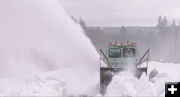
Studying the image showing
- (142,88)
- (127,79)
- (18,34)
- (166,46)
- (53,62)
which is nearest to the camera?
(142,88)

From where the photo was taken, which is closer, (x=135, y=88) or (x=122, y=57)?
(x=135, y=88)

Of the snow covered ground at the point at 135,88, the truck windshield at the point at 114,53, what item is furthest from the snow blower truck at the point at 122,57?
the snow covered ground at the point at 135,88

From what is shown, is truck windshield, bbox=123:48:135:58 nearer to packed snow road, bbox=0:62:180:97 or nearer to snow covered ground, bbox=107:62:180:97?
packed snow road, bbox=0:62:180:97

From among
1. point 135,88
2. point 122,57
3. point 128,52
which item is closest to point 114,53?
point 122,57

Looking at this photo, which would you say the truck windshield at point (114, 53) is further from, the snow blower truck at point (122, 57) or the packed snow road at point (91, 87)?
the packed snow road at point (91, 87)

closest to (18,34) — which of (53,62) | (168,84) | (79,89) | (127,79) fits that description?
(53,62)

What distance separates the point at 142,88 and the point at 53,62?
16.9m

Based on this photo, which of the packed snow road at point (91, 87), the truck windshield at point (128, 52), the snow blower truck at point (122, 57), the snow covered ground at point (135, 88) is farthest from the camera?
the truck windshield at point (128, 52)

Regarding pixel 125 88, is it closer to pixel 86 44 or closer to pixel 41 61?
pixel 86 44

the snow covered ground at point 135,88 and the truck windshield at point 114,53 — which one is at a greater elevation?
the truck windshield at point 114,53

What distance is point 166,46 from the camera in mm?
57312

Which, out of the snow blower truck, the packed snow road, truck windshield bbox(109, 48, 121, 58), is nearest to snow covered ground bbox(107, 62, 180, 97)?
the packed snow road

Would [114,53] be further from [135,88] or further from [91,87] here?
[135,88]

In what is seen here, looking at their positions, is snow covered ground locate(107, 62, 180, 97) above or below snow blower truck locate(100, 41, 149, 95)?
below
